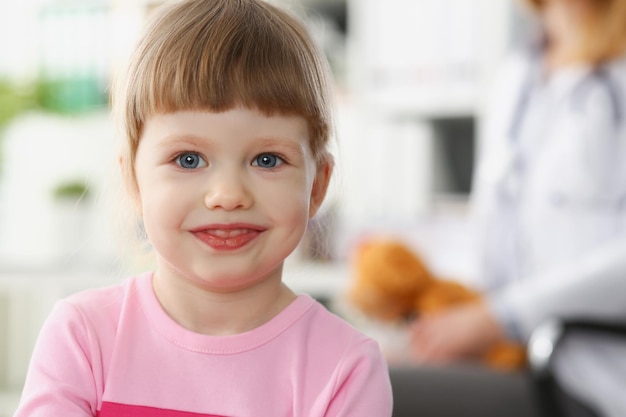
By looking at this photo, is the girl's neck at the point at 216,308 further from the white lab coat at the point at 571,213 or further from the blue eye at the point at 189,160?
the white lab coat at the point at 571,213

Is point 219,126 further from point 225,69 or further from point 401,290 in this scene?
point 401,290

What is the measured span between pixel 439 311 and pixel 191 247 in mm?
1019

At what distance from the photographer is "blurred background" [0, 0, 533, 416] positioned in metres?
2.31

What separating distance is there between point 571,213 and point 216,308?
37.5 inches

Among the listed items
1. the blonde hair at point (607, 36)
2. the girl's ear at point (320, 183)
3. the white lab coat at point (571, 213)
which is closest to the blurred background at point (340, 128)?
the white lab coat at point (571, 213)

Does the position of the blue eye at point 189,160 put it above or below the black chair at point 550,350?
above

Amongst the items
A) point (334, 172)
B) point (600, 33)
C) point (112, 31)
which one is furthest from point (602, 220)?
point (112, 31)

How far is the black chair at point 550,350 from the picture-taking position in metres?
1.26

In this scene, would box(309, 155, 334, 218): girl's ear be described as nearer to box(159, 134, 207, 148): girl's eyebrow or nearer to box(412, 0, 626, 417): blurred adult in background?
box(159, 134, 207, 148): girl's eyebrow

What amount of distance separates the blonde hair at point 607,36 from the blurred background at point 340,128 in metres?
0.69

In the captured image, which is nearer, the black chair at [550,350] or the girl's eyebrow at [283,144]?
the girl's eyebrow at [283,144]

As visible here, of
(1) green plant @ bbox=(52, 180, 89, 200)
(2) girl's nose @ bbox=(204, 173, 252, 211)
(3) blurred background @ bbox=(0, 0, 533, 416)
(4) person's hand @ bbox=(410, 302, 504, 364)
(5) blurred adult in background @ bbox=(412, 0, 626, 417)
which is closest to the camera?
(2) girl's nose @ bbox=(204, 173, 252, 211)

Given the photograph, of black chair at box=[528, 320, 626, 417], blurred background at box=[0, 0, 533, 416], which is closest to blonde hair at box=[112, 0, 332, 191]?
black chair at box=[528, 320, 626, 417]

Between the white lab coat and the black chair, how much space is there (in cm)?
5
